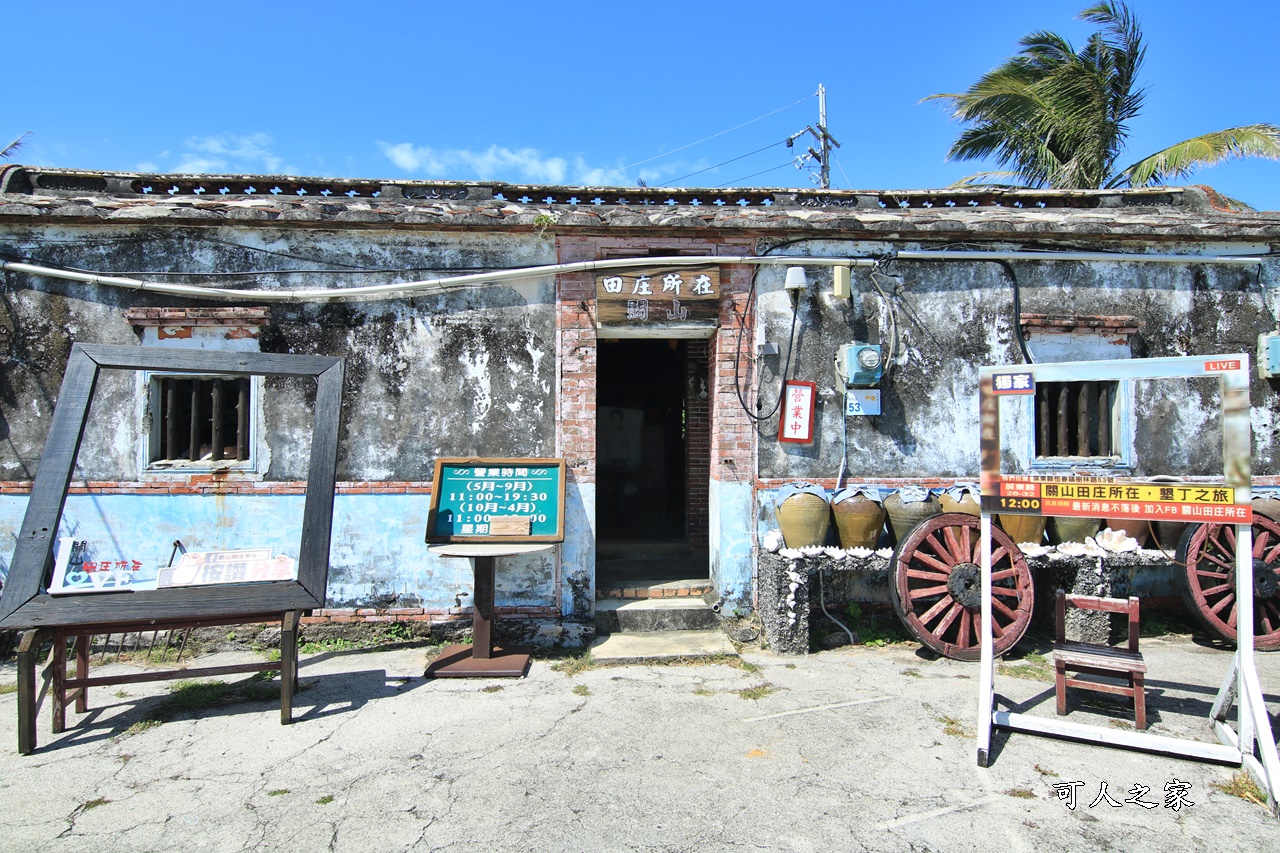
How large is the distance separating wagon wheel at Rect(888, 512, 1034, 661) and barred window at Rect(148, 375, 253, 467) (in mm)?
5741

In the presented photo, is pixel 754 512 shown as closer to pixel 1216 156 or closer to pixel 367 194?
pixel 367 194

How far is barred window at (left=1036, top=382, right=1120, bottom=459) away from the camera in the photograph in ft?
21.9

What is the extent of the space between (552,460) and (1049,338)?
4829mm

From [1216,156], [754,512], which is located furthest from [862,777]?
[1216,156]

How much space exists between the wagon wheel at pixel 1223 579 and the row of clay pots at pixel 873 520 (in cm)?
26

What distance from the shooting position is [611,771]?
3.90 metres

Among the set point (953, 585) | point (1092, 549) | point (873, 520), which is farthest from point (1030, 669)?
point (873, 520)

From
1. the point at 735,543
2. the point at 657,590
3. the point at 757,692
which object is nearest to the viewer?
the point at 757,692

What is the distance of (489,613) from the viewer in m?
5.65

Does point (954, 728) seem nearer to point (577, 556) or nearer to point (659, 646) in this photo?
point (659, 646)

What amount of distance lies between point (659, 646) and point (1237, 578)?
155 inches

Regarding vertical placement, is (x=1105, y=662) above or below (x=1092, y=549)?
below

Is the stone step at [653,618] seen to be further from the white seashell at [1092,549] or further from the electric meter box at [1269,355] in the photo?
the electric meter box at [1269,355]

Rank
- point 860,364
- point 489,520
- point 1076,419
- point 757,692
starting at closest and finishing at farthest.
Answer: point 757,692 < point 489,520 < point 860,364 < point 1076,419
